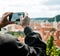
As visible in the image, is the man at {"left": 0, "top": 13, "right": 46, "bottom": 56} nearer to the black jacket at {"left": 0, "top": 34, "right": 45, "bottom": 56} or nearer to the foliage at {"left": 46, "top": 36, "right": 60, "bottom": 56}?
the black jacket at {"left": 0, "top": 34, "right": 45, "bottom": 56}

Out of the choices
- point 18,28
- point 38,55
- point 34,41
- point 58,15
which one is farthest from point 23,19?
point 58,15

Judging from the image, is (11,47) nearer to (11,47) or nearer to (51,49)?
(11,47)

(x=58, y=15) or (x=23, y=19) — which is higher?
(x=23, y=19)

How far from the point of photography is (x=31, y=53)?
181 centimetres

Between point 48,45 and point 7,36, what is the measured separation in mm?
728

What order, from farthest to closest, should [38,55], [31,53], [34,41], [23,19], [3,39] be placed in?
[23,19], [34,41], [38,55], [31,53], [3,39]

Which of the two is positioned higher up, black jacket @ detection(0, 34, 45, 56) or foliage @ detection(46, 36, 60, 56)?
black jacket @ detection(0, 34, 45, 56)

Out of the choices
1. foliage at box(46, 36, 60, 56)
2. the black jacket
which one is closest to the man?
the black jacket

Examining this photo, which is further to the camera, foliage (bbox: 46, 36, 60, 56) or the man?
foliage (bbox: 46, 36, 60, 56)

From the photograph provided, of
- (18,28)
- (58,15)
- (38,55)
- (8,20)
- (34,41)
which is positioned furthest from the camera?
(58,15)

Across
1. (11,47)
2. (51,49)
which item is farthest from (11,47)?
(51,49)

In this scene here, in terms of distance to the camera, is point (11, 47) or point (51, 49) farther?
point (51, 49)

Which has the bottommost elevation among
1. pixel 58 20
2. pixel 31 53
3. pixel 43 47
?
pixel 58 20

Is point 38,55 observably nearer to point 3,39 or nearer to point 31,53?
point 31,53
